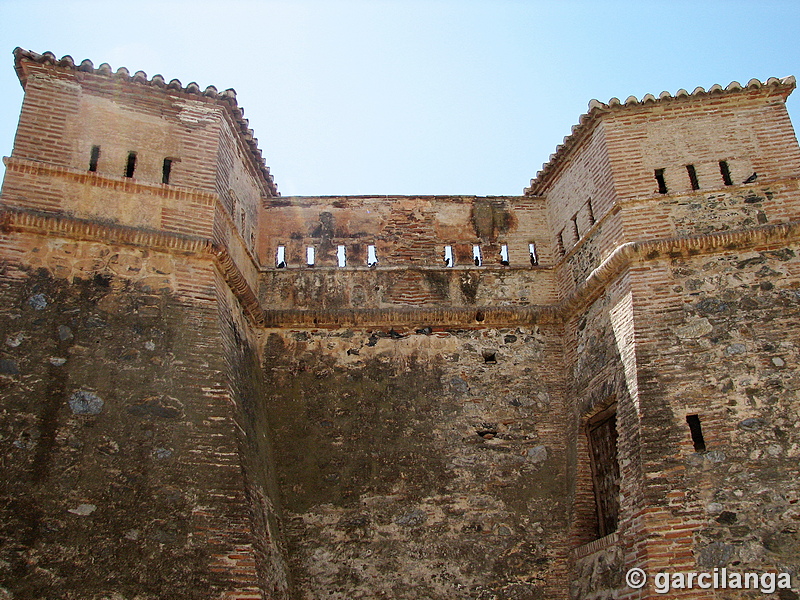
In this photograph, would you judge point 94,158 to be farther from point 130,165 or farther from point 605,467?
point 605,467

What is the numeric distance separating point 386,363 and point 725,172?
459cm

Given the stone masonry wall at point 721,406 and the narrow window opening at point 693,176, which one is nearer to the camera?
the stone masonry wall at point 721,406

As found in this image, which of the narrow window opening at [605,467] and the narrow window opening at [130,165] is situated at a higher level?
the narrow window opening at [130,165]

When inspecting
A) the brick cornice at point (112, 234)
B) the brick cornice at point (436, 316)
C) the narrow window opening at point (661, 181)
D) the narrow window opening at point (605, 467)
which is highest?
the narrow window opening at point (661, 181)

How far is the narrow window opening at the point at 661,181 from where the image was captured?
8414mm

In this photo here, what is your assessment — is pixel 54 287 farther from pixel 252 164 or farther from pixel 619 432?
pixel 619 432

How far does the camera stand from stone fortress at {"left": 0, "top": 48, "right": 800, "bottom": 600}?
6266mm

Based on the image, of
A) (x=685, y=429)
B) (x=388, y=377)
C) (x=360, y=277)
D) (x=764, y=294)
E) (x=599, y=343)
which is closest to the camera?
(x=685, y=429)

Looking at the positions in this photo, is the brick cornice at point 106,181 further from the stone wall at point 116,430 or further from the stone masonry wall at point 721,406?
the stone masonry wall at point 721,406

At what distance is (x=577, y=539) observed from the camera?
25.8 feet

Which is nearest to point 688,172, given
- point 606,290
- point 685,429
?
point 606,290

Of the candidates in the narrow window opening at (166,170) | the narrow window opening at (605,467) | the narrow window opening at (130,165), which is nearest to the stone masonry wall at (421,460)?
→ the narrow window opening at (605,467)

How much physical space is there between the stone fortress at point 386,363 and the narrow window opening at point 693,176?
0.04 meters

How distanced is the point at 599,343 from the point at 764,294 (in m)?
1.79
